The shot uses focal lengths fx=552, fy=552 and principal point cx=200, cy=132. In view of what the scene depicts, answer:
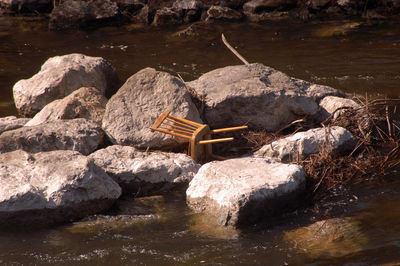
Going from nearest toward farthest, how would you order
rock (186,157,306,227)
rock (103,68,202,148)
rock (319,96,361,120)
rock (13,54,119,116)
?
rock (186,157,306,227), rock (103,68,202,148), rock (319,96,361,120), rock (13,54,119,116)

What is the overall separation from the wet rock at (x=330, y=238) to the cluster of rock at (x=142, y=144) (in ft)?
1.26

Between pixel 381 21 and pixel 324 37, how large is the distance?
204cm

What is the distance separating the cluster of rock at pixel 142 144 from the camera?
17.4ft

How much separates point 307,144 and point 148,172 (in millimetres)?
1856

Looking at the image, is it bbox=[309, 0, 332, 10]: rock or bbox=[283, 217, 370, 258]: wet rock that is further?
bbox=[309, 0, 332, 10]: rock

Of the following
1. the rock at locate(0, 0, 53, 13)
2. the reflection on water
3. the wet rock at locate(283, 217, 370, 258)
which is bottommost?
the wet rock at locate(283, 217, 370, 258)

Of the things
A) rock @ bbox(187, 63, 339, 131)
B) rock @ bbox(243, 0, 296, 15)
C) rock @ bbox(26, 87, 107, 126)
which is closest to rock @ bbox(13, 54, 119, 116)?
rock @ bbox(26, 87, 107, 126)

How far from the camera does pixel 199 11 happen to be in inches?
590

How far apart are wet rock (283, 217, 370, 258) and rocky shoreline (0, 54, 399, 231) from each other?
1.23 feet

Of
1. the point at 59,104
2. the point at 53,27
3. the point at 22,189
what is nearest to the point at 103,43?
the point at 53,27

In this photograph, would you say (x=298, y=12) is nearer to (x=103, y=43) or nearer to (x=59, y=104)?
(x=103, y=43)

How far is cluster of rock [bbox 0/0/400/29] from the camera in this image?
577 inches

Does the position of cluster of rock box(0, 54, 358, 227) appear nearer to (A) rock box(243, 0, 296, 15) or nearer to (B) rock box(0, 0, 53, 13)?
(A) rock box(243, 0, 296, 15)

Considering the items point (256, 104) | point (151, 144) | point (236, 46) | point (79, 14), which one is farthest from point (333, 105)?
point (79, 14)
